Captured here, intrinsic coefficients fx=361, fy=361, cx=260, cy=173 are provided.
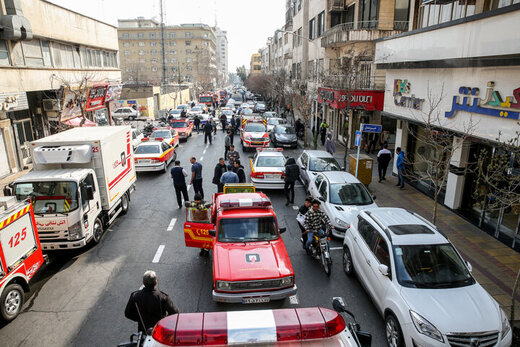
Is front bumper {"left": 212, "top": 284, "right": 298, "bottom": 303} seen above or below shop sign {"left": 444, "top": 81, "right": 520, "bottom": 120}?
below

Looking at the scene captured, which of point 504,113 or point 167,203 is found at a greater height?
point 504,113

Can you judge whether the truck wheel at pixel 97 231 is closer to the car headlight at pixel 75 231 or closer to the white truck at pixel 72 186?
the white truck at pixel 72 186

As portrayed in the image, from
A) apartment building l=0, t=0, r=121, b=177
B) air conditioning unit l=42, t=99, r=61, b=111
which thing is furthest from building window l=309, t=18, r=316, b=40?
air conditioning unit l=42, t=99, r=61, b=111

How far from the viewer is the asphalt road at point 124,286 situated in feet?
22.2

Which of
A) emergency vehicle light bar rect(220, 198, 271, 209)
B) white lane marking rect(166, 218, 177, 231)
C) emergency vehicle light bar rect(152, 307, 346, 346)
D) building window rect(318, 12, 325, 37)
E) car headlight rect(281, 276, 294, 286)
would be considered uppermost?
building window rect(318, 12, 325, 37)

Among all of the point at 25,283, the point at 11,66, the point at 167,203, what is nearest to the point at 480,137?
the point at 167,203

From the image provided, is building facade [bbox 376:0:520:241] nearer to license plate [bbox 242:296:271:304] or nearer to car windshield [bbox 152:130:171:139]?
license plate [bbox 242:296:271:304]

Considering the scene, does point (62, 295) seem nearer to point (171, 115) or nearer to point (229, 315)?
point (229, 315)

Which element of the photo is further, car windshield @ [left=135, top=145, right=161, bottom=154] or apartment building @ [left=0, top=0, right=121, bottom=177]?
car windshield @ [left=135, top=145, right=161, bottom=154]

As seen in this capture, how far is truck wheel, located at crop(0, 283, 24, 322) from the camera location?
679 centimetres

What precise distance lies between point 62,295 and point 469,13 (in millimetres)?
14751

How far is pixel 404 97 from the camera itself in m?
15.2

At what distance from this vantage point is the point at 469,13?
12.3m

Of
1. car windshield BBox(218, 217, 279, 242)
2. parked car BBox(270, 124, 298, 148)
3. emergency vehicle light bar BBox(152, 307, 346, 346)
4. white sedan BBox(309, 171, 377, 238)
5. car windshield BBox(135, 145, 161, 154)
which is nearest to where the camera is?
emergency vehicle light bar BBox(152, 307, 346, 346)
